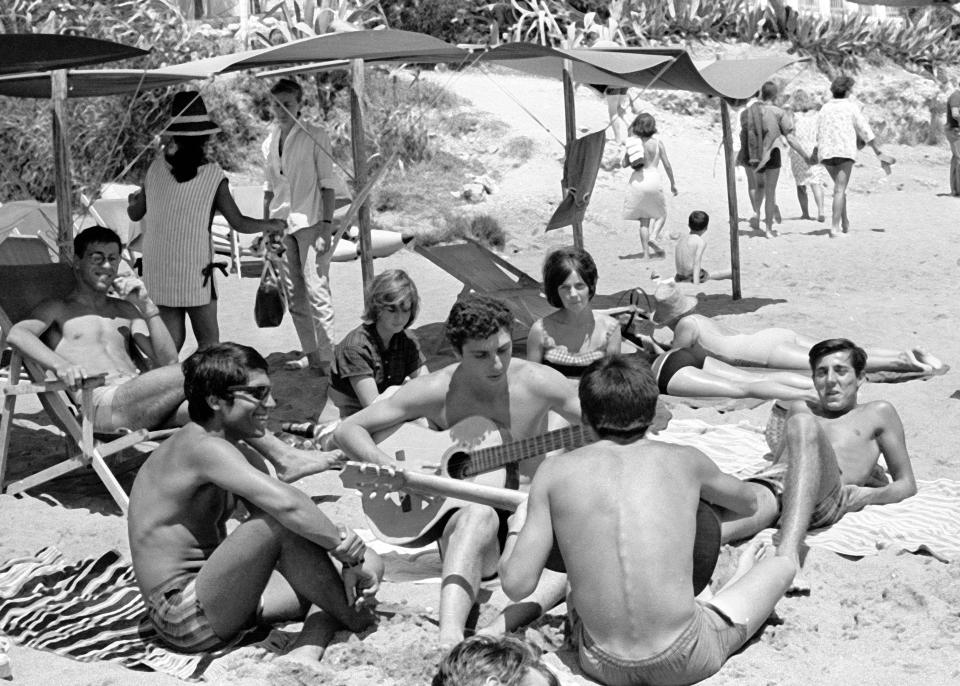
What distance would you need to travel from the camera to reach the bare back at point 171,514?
3.56 m

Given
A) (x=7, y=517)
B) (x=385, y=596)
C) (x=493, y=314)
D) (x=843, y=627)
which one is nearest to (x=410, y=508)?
(x=385, y=596)

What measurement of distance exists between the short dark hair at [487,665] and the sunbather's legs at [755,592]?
4.36ft

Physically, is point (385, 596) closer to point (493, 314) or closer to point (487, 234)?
point (493, 314)

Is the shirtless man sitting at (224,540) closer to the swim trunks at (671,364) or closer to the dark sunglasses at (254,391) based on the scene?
the dark sunglasses at (254,391)

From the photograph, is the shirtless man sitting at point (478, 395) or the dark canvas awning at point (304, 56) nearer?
the shirtless man sitting at point (478, 395)

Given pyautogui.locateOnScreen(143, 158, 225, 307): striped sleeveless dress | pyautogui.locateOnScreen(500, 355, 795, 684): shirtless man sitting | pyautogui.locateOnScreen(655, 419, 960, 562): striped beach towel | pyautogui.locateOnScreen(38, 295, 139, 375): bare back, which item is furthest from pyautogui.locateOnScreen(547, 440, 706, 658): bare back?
pyautogui.locateOnScreen(143, 158, 225, 307): striped sleeveless dress

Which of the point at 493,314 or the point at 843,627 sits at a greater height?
the point at 493,314

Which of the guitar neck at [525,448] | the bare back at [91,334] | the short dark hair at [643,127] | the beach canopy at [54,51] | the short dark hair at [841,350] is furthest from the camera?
the short dark hair at [643,127]

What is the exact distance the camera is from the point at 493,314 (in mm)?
4129

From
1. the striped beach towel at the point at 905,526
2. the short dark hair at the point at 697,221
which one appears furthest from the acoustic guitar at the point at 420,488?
the short dark hair at the point at 697,221

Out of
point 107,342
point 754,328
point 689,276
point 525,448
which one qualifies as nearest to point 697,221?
point 689,276

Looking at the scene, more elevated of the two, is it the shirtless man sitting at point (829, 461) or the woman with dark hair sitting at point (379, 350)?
the woman with dark hair sitting at point (379, 350)

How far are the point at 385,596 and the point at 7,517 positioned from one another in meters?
1.76

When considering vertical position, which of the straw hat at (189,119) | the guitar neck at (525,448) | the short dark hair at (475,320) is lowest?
the guitar neck at (525,448)
